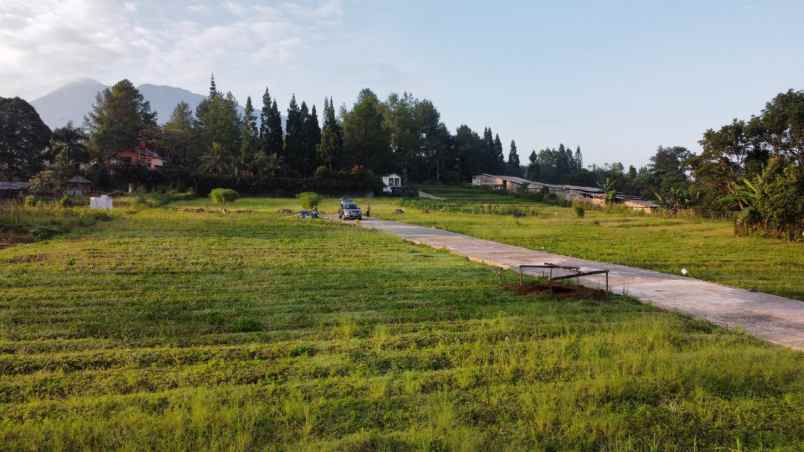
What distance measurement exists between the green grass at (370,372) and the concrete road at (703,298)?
62cm

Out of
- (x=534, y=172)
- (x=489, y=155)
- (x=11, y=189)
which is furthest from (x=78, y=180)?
(x=534, y=172)

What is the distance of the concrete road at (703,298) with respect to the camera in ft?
21.3

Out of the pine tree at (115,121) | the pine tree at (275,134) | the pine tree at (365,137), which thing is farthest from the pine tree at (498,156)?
the pine tree at (115,121)

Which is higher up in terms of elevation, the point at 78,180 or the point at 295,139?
the point at 295,139

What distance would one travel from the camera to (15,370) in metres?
4.57

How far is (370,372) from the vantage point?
4641 mm

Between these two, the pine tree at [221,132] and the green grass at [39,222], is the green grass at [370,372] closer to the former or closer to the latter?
the green grass at [39,222]

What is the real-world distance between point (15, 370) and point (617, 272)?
10213mm

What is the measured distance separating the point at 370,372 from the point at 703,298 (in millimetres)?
6282

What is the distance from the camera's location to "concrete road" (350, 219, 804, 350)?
21.3ft

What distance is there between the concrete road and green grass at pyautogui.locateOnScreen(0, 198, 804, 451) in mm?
618

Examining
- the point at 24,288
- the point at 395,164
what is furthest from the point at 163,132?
the point at 24,288

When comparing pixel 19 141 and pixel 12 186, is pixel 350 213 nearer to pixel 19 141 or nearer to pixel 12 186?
pixel 12 186

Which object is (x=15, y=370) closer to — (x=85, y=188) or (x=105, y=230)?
(x=105, y=230)
